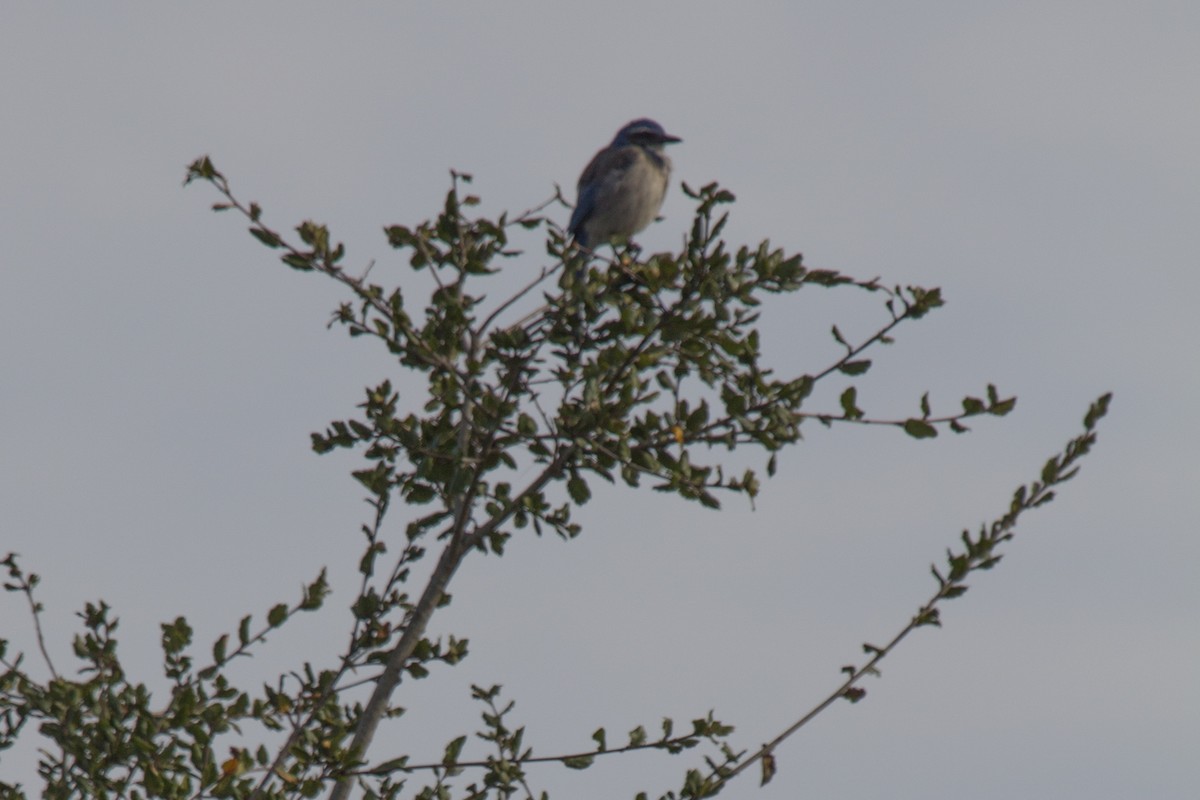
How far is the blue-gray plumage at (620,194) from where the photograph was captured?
9.24 meters

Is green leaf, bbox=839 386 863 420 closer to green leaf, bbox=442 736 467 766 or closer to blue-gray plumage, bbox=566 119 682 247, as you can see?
green leaf, bbox=442 736 467 766

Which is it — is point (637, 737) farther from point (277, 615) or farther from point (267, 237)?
point (267, 237)

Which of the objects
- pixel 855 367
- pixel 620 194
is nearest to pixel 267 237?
pixel 855 367

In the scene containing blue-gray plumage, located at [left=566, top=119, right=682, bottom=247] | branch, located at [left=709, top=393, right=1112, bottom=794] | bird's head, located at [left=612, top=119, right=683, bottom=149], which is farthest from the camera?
bird's head, located at [left=612, top=119, right=683, bottom=149]

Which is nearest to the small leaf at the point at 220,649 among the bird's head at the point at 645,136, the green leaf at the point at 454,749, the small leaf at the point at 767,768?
the green leaf at the point at 454,749

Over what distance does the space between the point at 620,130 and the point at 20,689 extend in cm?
643

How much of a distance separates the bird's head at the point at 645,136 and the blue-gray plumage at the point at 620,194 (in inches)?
12.8

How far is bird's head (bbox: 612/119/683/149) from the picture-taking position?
998cm

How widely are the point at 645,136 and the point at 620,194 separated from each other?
978 mm

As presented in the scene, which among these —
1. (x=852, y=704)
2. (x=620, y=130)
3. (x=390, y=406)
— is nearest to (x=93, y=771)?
(x=390, y=406)

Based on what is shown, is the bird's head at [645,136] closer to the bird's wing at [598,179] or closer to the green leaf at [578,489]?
the bird's wing at [598,179]

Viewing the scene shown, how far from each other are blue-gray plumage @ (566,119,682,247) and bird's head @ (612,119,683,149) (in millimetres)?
325

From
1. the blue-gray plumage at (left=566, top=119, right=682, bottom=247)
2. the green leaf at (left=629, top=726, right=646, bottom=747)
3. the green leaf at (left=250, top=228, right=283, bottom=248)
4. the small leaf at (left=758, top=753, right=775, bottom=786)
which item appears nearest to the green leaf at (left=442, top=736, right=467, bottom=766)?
the green leaf at (left=629, top=726, right=646, bottom=747)

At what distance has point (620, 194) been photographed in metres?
9.24
